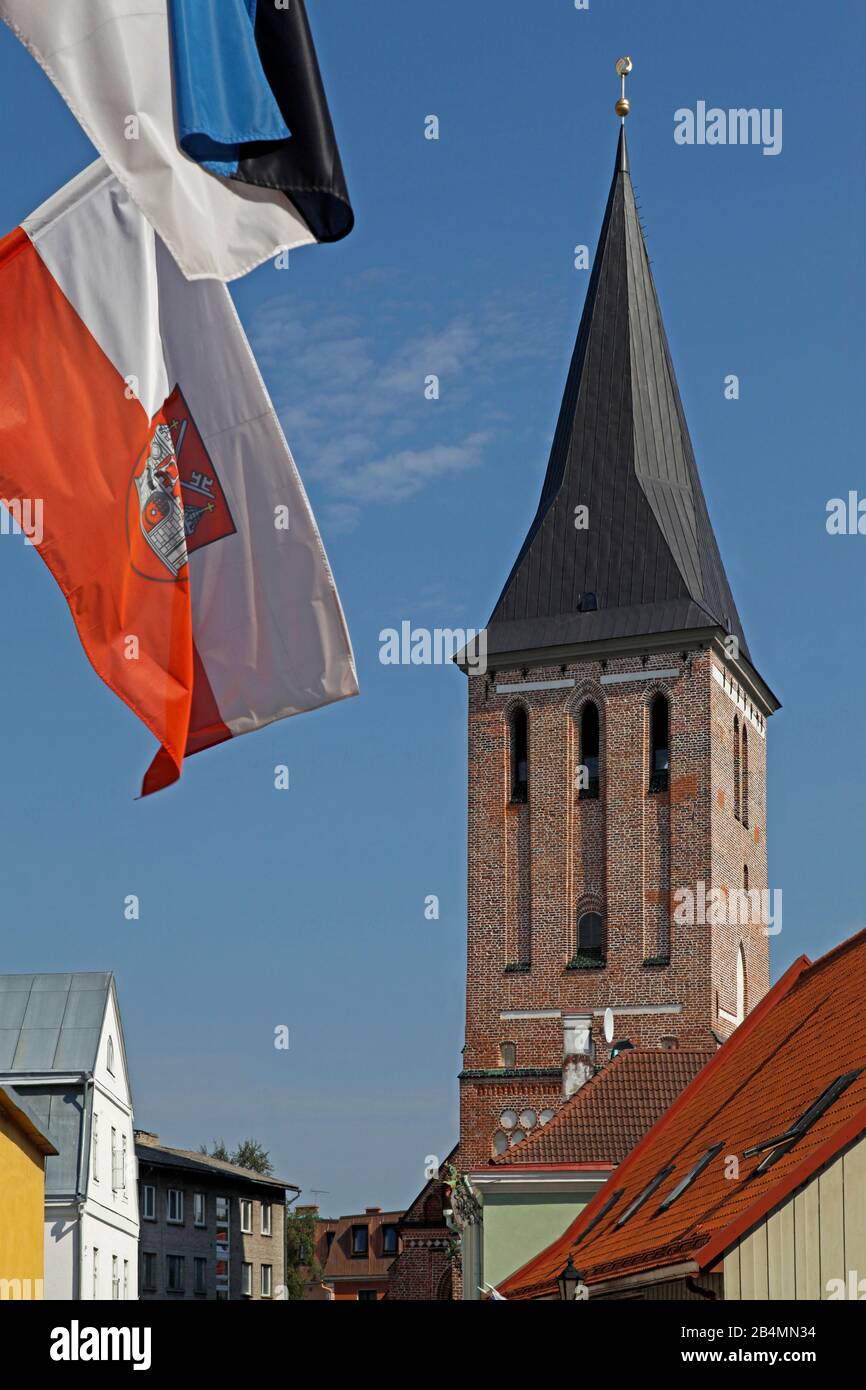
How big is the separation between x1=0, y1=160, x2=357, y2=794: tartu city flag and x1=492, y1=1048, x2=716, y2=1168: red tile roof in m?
22.2

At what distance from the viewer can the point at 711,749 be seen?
4694cm

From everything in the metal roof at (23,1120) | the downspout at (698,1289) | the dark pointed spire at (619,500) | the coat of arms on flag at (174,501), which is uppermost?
the dark pointed spire at (619,500)

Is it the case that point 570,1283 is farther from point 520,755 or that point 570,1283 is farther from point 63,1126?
point 520,755

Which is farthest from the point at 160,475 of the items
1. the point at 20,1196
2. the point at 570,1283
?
the point at 20,1196

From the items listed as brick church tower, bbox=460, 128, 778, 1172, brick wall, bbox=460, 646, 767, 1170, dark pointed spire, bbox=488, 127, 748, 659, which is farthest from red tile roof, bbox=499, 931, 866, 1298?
dark pointed spire, bbox=488, 127, 748, 659

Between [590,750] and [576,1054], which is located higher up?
[590,750]

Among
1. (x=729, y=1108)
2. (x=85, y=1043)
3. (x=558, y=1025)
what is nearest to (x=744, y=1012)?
(x=558, y=1025)

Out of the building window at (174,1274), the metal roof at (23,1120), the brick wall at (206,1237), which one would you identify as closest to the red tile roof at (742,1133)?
the metal roof at (23,1120)

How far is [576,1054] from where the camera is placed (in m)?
40.7

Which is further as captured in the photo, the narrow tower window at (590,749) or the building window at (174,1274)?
the building window at (174,1274)

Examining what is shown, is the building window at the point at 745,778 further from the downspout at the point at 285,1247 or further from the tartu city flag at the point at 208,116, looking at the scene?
the tartu city flag at the point at 208,116

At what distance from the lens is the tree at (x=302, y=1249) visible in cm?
7462

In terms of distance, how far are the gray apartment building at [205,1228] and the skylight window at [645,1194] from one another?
3325 cm

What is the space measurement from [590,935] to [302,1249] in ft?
109
